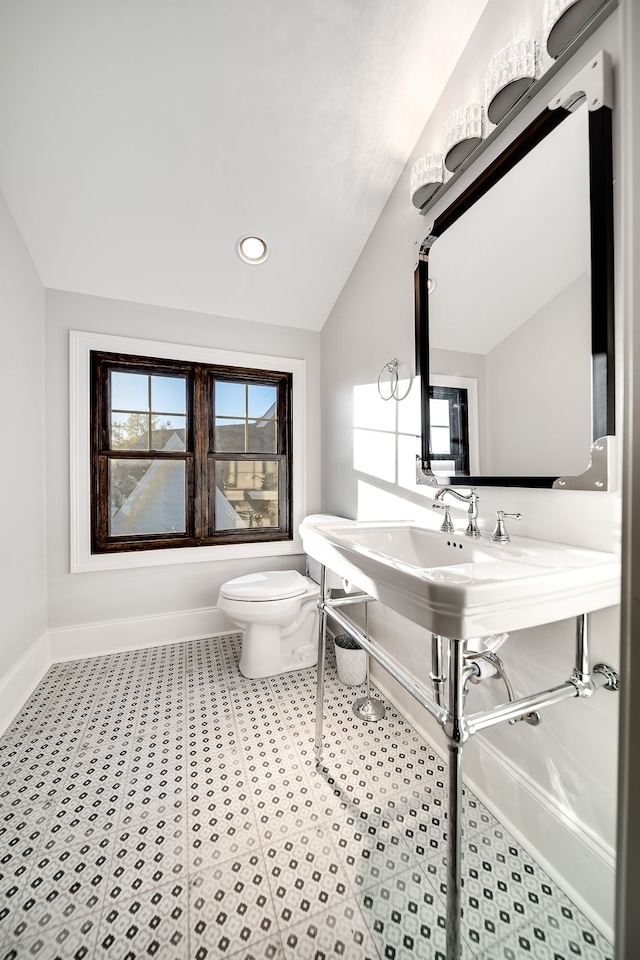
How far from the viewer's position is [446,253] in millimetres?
1484

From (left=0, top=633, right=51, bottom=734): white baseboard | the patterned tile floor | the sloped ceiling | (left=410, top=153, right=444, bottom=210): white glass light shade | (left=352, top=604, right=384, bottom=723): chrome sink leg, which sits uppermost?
the sloped ceiling

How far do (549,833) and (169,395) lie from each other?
2617 millimetres

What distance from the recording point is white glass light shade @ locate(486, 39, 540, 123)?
3.58 ft

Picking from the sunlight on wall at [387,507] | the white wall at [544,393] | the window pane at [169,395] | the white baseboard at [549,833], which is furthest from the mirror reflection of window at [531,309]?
the window pane at [169,395]

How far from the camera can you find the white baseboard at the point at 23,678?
170cm

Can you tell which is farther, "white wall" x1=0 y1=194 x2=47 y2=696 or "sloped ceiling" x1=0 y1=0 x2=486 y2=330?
"white wall" x1=0 y1=194 x2=47 y2=696

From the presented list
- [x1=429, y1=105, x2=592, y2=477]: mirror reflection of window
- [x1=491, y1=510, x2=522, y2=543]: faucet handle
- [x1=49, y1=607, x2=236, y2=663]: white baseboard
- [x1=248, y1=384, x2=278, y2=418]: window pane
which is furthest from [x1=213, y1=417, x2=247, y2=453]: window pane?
[x1=491, y1=510, x2=522, y2=543]: faucet handle

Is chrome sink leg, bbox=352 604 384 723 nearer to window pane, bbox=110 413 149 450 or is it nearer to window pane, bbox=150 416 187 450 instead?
window pane, bbox=150 416 187 450

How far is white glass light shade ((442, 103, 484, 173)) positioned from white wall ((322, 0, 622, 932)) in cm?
6

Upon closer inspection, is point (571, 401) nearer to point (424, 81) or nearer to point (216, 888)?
point (424, 81)

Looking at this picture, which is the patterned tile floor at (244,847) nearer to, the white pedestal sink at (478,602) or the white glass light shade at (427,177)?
the white pedestal sink at (478,602)

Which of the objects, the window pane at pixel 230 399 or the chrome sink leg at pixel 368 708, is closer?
the chrome sink leg at pixel 368 708

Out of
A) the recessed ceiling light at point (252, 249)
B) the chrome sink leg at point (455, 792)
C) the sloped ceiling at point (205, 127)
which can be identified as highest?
the sloped ceiling at point (205, 127)

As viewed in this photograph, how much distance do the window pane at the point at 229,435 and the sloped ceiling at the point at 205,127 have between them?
823 millimetres
